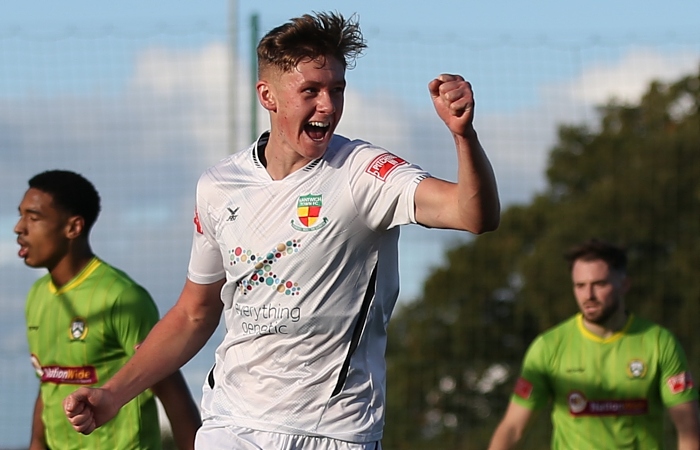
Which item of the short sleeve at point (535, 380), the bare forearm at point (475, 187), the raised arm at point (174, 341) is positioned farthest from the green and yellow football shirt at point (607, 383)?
the bare forearm at point (475, 187)

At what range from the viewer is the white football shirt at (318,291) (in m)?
4.23

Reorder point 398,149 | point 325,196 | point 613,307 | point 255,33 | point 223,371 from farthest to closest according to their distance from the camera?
point 398,149 < point 255,33 < point 613,307 < point 223,371 < point 325,196

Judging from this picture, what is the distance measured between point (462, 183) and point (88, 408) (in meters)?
1.53

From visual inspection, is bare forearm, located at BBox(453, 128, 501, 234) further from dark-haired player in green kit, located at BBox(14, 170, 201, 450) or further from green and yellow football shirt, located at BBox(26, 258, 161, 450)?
green and yellow football shirt, located at BBox(26, 258, 161, 450)

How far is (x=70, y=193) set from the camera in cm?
645

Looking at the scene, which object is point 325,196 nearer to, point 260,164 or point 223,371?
point 260,164

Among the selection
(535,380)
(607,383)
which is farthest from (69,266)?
(607,383)

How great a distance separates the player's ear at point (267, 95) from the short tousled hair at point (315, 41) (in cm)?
8

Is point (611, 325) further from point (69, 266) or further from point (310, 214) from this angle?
point (310, 214)

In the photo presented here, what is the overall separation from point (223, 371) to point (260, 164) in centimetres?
73

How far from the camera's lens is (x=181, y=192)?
9352 millimetres

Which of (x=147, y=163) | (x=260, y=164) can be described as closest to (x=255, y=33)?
→ (x=147, y=163)

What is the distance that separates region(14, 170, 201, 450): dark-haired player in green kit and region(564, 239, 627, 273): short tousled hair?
8.59ft

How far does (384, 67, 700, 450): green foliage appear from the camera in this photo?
11.5 m
